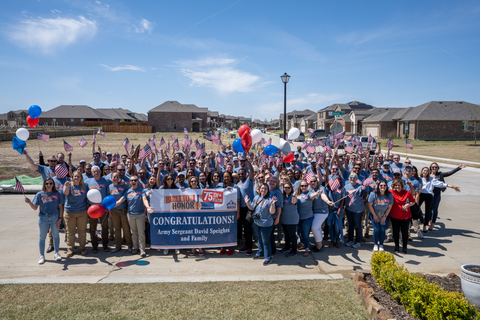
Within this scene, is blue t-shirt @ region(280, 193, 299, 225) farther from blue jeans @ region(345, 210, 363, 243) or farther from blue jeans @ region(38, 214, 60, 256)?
blue jeans @ region(38, 214, 60, 256)

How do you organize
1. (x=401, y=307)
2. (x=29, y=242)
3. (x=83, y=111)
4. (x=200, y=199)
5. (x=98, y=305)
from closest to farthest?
(x=401, y=307)
(x=98, y=305)
(x=200, y=199)
(x=29, y=242)
(x=83, y=111)

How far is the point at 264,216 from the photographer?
591 cm

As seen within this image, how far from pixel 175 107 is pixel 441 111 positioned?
53432mm

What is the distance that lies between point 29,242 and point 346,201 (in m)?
7.77

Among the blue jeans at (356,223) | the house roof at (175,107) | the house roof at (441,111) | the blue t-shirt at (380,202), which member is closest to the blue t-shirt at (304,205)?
the blue jeans at (356,223)

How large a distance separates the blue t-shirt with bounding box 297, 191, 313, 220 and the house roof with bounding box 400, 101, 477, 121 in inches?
1709

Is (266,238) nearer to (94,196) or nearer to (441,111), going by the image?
(94,196)

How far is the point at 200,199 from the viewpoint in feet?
21.6

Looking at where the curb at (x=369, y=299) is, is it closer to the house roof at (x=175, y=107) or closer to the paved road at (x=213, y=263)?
the paved road at (x=213, y=263)

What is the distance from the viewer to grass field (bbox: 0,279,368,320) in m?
4.20

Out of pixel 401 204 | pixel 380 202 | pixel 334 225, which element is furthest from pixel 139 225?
pixel 401 204

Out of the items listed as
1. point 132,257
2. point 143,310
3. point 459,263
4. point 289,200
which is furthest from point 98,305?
point 459,263

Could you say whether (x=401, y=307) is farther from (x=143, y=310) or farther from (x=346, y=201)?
(x=143, y=310)

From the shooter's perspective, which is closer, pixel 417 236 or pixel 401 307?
pixel 401 307
